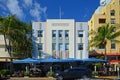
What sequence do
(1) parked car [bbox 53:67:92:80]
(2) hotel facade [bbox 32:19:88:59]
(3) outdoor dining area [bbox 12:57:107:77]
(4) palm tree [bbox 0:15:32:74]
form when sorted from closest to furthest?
1. (1) parked car [bbox 53:67:92:80]
2. (3) outdoor dining area [bbox 12:57:107:77]
3. (4) palm tree [bbox 0:15:32:74]
4. (2) hotel facade [bbox 32:19:88:59]

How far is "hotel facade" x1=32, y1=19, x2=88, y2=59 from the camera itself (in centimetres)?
6762

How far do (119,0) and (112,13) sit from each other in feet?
12.9

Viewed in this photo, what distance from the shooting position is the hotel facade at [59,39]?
67.6 metres

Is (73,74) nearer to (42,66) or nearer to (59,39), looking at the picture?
(42,66)

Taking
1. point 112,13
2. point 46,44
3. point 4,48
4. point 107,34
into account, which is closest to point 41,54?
point 46,44

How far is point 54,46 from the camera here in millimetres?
68000

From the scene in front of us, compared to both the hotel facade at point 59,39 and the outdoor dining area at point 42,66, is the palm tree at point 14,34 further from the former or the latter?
the outdoor dining area at point 42,66

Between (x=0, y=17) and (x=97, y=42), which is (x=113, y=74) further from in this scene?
(x=0, y=17)

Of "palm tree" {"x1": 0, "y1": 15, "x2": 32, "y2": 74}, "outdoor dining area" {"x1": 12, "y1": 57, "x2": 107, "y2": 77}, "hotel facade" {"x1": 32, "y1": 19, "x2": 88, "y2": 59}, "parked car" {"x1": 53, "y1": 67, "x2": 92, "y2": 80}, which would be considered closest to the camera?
"parked car" {"x1": 53, "y1": 67, "x2": 92, "y2": 80}

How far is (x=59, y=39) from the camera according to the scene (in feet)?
224

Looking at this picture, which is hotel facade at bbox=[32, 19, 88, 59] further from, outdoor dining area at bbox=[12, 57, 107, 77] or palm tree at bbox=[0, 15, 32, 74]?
palm tree at bbox=[0, 15, 32, 74]

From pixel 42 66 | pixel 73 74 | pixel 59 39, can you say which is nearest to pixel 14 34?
pixel 42 66

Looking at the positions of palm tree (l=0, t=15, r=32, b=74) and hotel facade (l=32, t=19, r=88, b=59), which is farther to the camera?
hotel facade (l=32, t=19, r=88, b=59)

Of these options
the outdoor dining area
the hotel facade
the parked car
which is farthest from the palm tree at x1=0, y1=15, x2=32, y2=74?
the parked car
